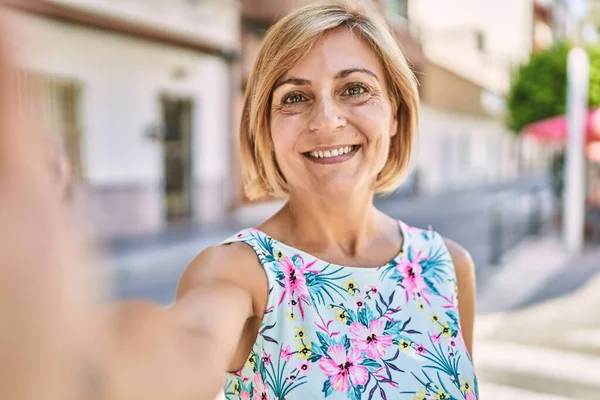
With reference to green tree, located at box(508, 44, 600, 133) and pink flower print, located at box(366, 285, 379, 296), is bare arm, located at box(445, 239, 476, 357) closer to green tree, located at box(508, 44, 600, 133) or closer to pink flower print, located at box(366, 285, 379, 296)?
pink flower print, located at box(366, 285, 379, 296)

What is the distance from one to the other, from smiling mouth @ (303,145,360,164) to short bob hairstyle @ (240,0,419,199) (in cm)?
16

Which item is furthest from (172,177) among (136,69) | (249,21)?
(249,21)

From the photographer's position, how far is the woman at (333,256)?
125cm

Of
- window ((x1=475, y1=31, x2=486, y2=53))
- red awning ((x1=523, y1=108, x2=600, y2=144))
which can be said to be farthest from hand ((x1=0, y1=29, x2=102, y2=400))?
window ((x1=475, y1=31, x2=486, y2=53))

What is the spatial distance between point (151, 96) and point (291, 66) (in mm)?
12489

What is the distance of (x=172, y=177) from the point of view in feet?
47.2

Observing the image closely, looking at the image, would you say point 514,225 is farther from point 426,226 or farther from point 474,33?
point 474,33

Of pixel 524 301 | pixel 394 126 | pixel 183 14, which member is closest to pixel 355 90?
pixel 394 126

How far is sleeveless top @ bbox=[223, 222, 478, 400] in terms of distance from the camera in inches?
49.0

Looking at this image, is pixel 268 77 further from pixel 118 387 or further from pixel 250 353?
pixel 118 387

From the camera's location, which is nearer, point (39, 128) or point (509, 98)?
point (39, 128)

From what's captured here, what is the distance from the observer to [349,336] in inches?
51.5

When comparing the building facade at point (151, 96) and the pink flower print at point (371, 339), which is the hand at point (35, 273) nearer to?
the pink flower print at point (371, 339)

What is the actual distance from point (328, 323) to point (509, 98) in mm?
15483
